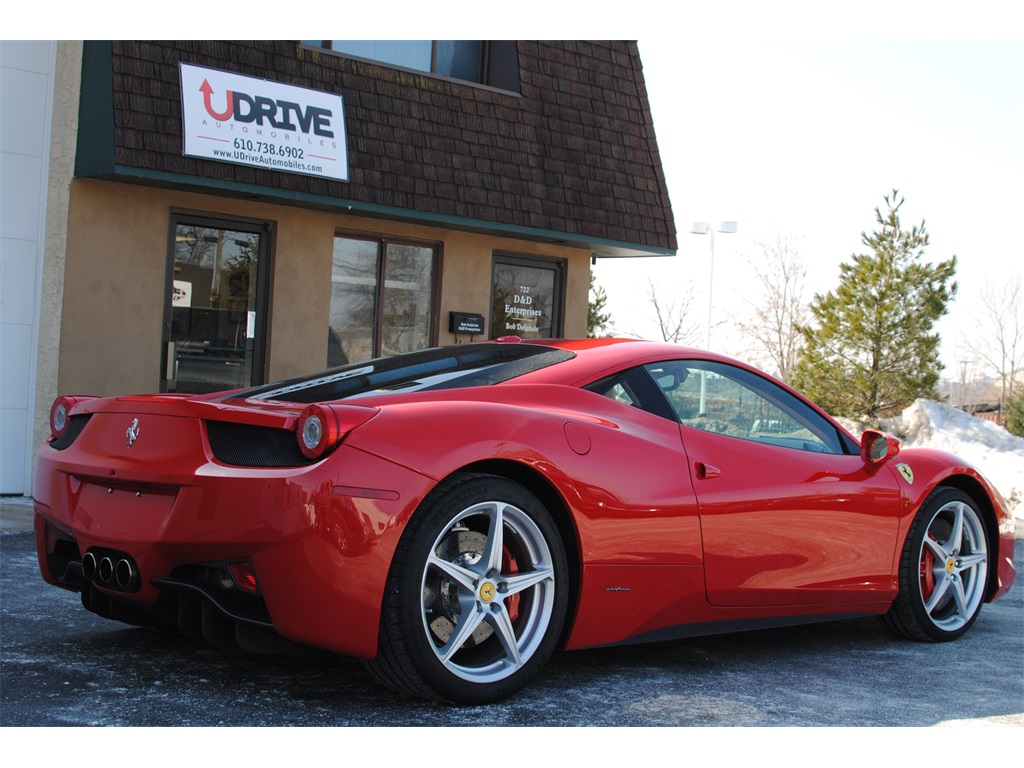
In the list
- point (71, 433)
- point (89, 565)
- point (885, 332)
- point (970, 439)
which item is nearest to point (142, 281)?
point (71, 433)

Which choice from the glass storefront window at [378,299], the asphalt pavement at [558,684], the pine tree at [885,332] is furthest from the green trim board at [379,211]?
the pine tree at [885,332]

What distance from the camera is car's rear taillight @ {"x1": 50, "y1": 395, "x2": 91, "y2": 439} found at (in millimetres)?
4223

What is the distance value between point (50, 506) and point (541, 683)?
1870mm

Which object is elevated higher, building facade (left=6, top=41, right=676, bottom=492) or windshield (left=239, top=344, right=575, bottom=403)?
building facade (left=6, top=41, right=676, bottom=492)

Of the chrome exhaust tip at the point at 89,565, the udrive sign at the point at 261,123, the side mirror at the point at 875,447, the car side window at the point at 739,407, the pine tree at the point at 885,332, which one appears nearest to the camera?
the chrome exhaust tip at the point at 89,565

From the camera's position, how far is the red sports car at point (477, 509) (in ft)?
10.8

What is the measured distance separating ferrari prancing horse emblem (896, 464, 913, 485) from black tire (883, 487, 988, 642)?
144 mm

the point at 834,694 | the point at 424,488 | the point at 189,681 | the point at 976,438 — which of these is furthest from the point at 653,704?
the point at 976,438

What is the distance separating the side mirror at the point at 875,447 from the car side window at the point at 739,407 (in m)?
0.10

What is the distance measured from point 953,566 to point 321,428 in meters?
3.42

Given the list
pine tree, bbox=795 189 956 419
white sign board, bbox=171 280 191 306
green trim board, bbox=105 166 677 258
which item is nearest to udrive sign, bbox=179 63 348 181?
green trim board, bbox=105 166 677 258

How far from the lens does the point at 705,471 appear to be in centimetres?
424

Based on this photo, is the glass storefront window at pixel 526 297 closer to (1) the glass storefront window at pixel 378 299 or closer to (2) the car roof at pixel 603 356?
(1) the glass storefront window at pixel 378 299

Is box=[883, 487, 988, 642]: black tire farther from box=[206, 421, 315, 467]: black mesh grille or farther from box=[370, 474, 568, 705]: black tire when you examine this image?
box=[206, 421, 315, 467]: black mesh grille
